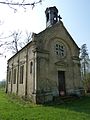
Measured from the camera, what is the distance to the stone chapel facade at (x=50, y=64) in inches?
779

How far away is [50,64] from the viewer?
832 inches

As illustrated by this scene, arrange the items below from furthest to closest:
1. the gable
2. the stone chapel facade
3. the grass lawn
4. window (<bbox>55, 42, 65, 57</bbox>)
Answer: window (<bbox>55, 42, 65, 57</bbox>), the gable, the stone chapel facade, the grass lawn

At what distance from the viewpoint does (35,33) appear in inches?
818

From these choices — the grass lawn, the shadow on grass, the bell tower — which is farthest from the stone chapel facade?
the grass lawn

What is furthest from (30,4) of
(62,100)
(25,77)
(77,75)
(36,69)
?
(77,75)

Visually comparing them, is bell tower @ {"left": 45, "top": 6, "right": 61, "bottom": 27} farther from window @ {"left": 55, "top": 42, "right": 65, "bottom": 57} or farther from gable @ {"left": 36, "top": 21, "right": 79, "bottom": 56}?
window @ {"left": 55, "top": 42, "right": 65, "bottom": 57}

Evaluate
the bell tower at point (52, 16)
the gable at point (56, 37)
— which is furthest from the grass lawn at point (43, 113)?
the bell tower at point (52, 16)

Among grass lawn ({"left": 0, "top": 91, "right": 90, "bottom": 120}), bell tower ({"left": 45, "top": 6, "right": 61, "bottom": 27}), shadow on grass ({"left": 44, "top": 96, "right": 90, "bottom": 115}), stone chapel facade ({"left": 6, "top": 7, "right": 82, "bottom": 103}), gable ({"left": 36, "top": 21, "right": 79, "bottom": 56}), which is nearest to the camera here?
grass lawn ({"left": 0, "top": 91, "right": 90, "bottom": 120})

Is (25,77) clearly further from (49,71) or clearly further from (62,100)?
(62,100)

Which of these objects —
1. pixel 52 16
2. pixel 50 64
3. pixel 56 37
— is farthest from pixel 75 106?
pixel 52 16

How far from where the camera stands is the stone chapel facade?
779 inches

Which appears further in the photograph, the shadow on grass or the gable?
the gable

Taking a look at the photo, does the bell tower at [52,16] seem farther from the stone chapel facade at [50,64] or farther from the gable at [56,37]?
the gable at [56,37]

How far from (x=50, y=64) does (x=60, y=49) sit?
9.95 feet
